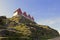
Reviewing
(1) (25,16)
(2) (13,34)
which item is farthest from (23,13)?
(2) (13,34)

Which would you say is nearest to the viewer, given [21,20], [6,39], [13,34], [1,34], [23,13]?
[6,39]

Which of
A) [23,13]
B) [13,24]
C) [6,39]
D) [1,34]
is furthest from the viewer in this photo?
[23,13]

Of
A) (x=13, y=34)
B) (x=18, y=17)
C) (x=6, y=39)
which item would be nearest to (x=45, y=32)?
(x=18, y=17)

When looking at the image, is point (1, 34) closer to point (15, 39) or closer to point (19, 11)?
point (15, 39)

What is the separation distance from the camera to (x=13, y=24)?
77.0m

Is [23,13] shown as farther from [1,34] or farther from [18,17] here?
[1,34]

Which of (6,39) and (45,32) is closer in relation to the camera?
(6,39)

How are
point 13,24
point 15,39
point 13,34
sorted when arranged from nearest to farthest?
point 15,39 → point 13,34 → point 13,24

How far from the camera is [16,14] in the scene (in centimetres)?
10106

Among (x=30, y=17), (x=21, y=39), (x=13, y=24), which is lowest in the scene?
(x=21, y=39)

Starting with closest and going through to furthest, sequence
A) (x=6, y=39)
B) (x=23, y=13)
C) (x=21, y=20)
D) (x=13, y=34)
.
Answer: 1. (x=6, y=39)
2. (x=13, y=34)
3. (x=21, y=20)
4. (x=23, y=13)

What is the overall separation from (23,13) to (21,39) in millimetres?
61574

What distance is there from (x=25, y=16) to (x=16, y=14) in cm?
598

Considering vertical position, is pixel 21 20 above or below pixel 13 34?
above
